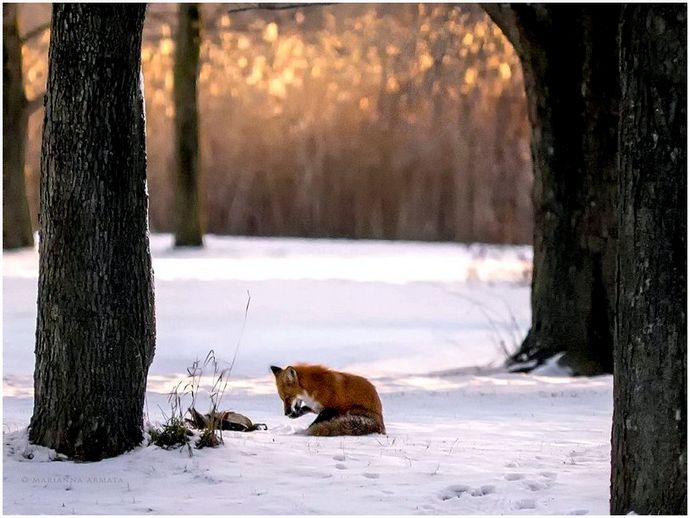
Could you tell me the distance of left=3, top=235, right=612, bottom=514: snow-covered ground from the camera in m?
7.02

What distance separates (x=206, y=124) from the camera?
34750 mm

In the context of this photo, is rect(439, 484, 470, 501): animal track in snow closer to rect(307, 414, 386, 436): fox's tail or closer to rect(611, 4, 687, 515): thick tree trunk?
rect(611, 4, 687, 515): thick tree trunk

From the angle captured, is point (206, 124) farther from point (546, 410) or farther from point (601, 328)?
point (546, 410)

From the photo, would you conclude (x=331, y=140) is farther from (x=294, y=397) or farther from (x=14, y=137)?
(x=294, y=397)

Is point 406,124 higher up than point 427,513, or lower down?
higher up

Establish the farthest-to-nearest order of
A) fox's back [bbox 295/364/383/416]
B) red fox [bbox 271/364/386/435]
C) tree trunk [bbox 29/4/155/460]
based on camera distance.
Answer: fox's back [bbox 295/364/383/416] → red fox [bbox 271/364/386/435] → tree trunk [bbox 29/4/155/460]

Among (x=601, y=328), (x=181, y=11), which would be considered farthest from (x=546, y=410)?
(x=181, y=11)

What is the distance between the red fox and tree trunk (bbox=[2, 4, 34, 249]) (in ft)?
54.0

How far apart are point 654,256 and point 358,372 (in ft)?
30.7

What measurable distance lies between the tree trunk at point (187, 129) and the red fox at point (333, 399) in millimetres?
17663

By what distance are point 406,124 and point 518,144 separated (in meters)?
4.64

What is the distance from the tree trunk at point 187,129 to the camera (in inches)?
1039

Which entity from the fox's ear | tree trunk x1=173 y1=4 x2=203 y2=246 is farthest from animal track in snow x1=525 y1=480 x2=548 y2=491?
tree trunk x1=173 y1=4 x2=203 y2=246

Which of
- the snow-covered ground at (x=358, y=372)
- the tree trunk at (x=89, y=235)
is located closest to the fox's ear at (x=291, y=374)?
the snow-covered ground at (x=358, y=372)
